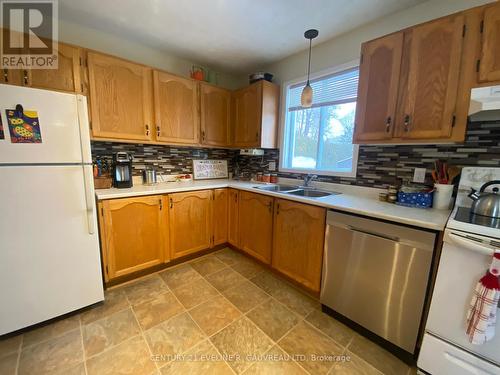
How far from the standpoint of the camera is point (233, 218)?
2584 millimetres

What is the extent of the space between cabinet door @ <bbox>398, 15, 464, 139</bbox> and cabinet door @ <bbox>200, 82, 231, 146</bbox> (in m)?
2.00

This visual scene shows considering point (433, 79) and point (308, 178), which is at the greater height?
point (433, 79)

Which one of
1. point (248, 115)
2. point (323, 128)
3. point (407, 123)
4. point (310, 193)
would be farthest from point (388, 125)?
point (248, 115)

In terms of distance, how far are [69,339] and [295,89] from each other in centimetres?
308

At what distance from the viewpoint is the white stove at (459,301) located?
958 mm

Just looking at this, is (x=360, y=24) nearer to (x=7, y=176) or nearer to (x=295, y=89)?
(x=295, y=89)

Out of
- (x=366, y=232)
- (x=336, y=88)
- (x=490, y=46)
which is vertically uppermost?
(x=336, y=88)

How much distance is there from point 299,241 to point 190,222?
1203 millimetres

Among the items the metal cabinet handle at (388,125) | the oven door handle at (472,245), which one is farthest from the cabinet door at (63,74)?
the oven door handle at (472,245)

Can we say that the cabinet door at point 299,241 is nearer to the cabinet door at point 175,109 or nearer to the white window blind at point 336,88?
the white window blind at point 336,88

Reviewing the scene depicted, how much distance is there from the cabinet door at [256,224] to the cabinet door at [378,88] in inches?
41.3

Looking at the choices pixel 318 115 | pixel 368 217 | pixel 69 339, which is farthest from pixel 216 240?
pixel 318 115

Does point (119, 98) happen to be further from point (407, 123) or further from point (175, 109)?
point (407, 123)

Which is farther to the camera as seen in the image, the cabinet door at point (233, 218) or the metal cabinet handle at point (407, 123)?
the cabinet door at point (233, 218)
